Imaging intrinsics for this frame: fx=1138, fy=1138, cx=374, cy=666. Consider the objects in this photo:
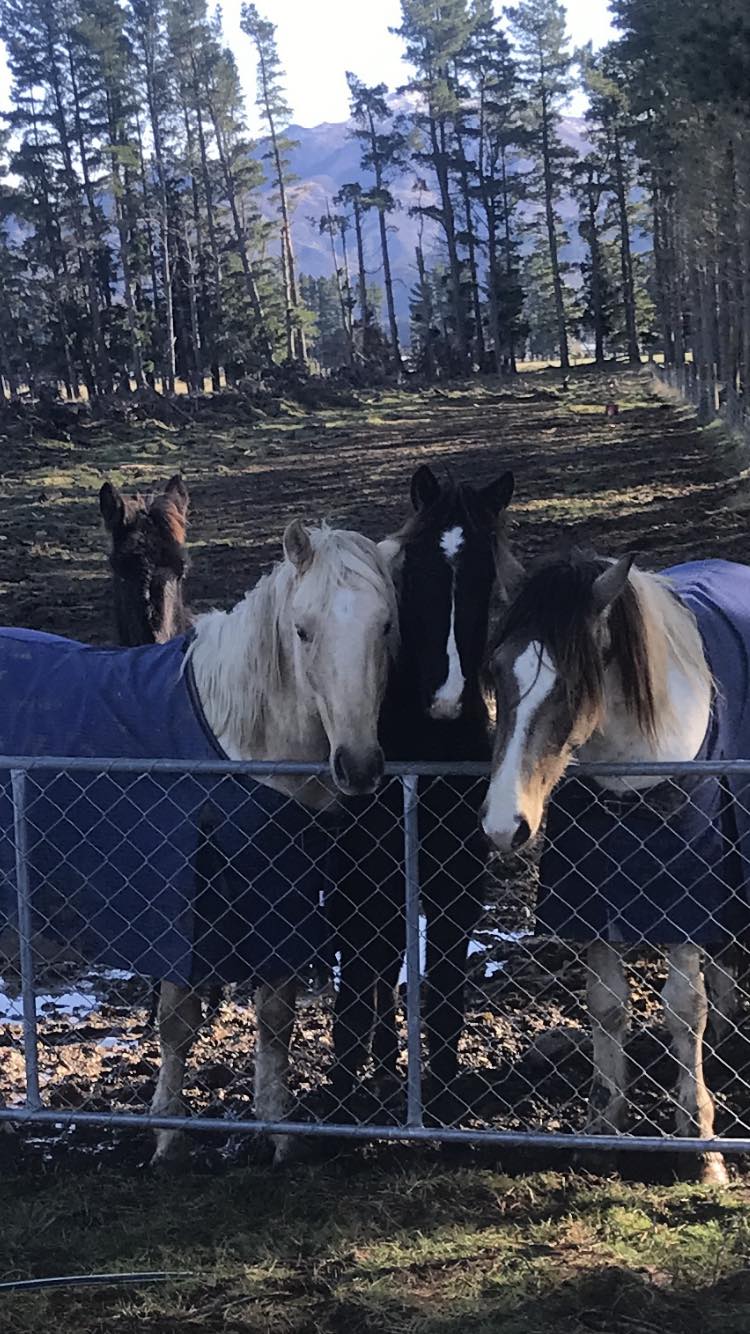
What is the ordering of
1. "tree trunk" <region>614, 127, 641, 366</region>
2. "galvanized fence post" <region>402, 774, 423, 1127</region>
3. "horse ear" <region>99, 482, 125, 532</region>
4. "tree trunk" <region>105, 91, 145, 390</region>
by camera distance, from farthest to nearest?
"tree trunk" <region>614, 127, 641, 366</region>
"tree trunk" <region>105, 91, 145, 390</region>
"horse ear" <region>99, 482, 125, 532</region>
"galvanized fence post" <region>402, 774, 423, 1127</region>

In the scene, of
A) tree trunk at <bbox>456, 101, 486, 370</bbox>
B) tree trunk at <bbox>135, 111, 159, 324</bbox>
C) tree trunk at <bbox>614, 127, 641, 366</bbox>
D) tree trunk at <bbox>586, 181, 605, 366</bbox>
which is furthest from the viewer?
tree trunk at <bbox>586, 181, 605, 366</bbox>

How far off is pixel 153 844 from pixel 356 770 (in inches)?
31.1

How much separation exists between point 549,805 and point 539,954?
153 centimetres

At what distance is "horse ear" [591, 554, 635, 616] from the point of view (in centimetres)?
316

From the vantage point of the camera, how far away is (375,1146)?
12.0ft

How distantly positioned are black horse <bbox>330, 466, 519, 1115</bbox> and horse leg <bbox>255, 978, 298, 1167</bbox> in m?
0.17

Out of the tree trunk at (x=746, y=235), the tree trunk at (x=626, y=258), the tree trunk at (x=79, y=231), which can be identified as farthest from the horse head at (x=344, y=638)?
the tree trunk at (x=626, y=258)

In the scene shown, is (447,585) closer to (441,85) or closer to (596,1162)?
(596,1162)

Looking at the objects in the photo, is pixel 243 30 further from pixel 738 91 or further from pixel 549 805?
pixel 549 805

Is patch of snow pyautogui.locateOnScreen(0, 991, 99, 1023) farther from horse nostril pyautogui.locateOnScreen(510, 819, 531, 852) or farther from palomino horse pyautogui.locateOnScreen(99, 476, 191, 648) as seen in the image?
horse nostril pyautogui.locateOnScreen(510, 819, 531, 852)

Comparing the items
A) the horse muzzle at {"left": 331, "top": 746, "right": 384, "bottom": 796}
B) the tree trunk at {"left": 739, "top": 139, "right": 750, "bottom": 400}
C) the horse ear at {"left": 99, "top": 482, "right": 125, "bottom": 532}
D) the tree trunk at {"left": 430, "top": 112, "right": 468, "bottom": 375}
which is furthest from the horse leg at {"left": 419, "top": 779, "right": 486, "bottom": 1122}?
the tree trunk at {"left": 430, "top": 112, "right": 468, "bottom": 375}

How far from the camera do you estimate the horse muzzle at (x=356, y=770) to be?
3.13 metres

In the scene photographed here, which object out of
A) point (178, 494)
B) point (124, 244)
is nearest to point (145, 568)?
point (178, 494)

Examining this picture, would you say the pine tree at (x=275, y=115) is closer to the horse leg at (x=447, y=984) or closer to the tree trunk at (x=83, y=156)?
the tree trunk at (x=83, y=156)
